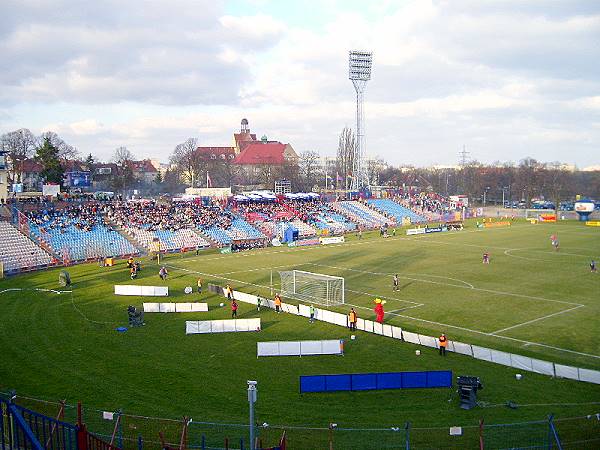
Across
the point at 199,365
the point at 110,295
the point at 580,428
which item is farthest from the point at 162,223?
the point at 580,428

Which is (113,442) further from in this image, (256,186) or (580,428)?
(256,186)

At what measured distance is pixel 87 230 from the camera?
5784 cm

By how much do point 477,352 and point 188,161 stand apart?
3943 inches

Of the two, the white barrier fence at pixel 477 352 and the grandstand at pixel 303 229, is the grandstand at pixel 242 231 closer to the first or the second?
the grandstand at pixel 303 229

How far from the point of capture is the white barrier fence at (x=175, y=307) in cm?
3169

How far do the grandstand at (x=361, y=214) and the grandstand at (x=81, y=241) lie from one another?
36.4 metres

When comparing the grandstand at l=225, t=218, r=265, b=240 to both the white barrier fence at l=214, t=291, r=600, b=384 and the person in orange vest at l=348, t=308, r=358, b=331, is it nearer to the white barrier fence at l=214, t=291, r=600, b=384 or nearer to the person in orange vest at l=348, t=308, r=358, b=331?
the white barrier fence at l=214, t=291, r=600, b=384

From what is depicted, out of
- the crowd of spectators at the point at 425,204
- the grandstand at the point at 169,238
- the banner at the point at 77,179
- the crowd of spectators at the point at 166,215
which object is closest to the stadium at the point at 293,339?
the grandstand at the point at 169,238

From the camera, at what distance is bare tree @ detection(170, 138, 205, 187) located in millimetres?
111938

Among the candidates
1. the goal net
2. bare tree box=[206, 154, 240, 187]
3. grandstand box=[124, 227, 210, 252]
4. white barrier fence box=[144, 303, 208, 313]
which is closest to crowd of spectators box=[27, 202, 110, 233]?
grandstand box=[124, 227, 210, 252]

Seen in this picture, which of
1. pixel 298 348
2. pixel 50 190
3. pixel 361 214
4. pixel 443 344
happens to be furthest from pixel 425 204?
pixel 298 348

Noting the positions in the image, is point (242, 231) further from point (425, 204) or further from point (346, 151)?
point (346, 151)

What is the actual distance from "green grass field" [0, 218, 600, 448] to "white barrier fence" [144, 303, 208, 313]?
2.41 ft

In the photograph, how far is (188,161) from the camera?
4614 inches
